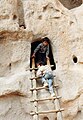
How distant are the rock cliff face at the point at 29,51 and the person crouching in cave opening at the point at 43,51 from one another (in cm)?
11

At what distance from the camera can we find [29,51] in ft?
14.9

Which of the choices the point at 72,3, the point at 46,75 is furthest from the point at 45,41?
the point at 72,3

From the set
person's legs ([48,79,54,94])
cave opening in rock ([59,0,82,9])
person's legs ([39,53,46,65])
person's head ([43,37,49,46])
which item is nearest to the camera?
person's legs ([48,79,54,94])

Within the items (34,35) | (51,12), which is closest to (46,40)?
(34,35)

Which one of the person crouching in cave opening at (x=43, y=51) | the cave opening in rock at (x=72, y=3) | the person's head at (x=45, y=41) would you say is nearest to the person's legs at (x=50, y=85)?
the person crouching in cave opening at (x=43, y=51)

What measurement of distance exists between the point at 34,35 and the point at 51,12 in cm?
55

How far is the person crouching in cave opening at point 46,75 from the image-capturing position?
158 inches

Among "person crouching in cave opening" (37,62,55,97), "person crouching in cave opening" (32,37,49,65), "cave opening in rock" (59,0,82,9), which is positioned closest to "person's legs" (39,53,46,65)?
"person crouching in cave opening" (32,37,49,65)

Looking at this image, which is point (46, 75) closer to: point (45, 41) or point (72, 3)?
point (45, 41)

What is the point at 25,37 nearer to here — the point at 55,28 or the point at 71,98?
the point at 55,28

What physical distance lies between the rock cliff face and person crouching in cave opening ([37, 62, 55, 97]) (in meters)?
0.13

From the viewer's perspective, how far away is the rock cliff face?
395 cm

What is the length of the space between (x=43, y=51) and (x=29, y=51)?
300 millimetres

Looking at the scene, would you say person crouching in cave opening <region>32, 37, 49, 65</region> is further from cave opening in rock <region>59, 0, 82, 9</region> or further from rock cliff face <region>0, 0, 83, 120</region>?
cave opening in rock <region>59, 0, 82, 9</region>
